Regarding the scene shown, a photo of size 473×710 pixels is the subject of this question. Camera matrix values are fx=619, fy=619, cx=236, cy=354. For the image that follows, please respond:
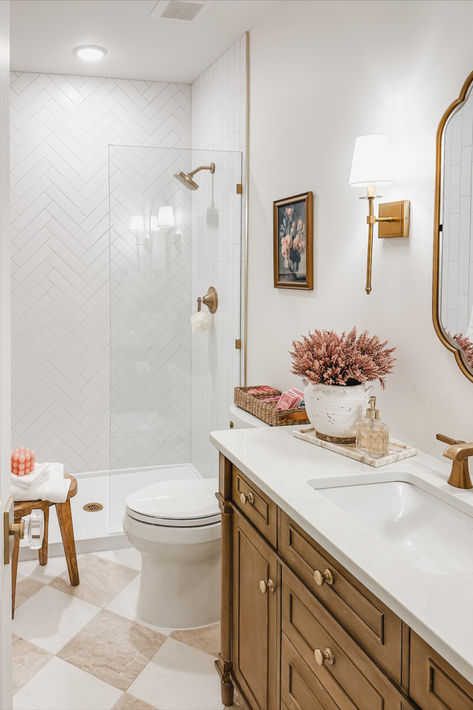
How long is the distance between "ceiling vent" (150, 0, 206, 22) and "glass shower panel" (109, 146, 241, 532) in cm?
58

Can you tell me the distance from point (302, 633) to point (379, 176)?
4.01 feet

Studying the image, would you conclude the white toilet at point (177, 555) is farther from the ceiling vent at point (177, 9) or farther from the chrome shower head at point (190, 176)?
the ceiling vent at point (177, 9)

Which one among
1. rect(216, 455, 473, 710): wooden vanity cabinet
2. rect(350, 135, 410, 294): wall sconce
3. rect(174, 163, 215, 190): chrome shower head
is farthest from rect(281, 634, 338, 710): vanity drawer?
rect(174, 163, 215, 190): chrome shower head

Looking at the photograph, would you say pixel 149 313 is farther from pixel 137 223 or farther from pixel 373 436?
pixel 373 436

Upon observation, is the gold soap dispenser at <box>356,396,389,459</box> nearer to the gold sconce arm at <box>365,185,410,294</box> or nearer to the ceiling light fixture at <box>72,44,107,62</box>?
the gold sconce arm at <box>365,185,410,294</box>

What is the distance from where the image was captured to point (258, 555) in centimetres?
165

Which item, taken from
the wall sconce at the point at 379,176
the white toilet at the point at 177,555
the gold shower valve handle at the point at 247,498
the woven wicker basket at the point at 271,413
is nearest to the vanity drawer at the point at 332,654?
the gold shower valve handle at the point at 247,498

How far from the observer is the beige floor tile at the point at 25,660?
2105 millimetres

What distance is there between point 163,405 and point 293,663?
6.46 ft

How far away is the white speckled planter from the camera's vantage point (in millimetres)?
1732

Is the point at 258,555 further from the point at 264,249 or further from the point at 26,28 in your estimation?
the point at 26,28

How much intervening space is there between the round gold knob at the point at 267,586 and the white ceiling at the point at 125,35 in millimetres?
2283

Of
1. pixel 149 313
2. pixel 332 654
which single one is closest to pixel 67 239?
pixel 149 313

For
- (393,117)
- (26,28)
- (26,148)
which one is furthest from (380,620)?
(26,148)
